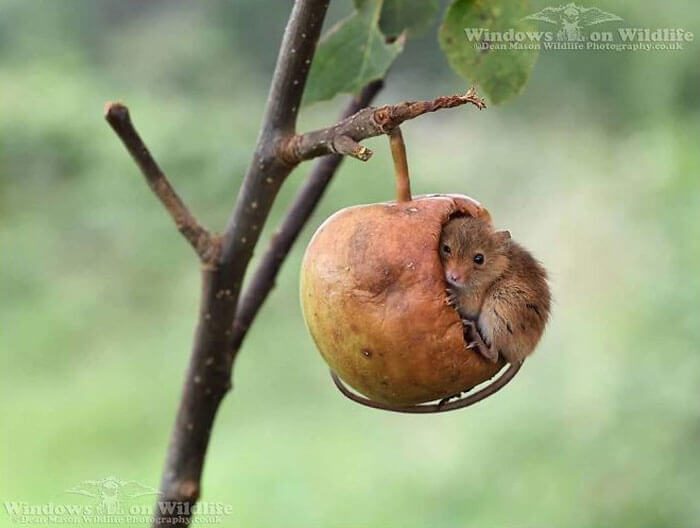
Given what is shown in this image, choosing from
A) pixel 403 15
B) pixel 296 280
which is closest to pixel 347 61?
pixel 403 15

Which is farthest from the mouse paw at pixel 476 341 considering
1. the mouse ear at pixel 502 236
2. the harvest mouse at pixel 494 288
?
the mouse ear at pixel 502 236

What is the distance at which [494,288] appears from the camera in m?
0.87

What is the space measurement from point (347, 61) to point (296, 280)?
10.8 feet

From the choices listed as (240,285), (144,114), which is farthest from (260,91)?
(240,285)

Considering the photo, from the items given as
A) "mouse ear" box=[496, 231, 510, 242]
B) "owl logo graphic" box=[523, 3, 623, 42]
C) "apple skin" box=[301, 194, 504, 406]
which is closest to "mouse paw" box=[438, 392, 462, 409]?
"apple skin" box=[301, 194, 504, 406]

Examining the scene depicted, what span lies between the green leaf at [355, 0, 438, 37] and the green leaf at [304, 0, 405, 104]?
4cm

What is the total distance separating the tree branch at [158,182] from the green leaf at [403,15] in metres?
0.35

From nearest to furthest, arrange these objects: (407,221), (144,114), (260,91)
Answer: (407,221), (144,114), (260,91)

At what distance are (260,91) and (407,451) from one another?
9.31ft

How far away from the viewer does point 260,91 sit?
17.7 feet

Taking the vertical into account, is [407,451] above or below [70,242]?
below

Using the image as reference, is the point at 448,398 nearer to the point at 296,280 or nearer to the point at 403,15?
the point at 403,15

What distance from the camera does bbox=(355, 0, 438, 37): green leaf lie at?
110 cm

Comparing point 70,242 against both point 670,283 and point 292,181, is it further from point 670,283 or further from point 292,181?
point 670,283
